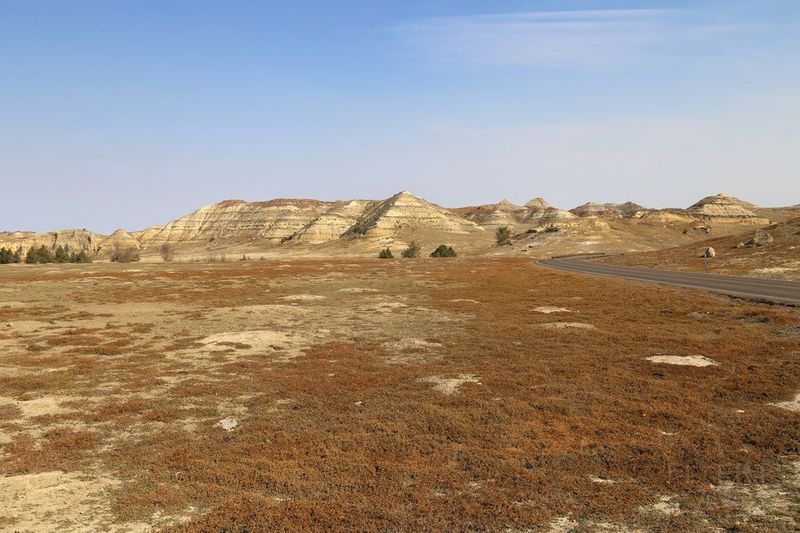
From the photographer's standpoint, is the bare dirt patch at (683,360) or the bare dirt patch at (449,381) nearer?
the bare dirt patch at (449,381)

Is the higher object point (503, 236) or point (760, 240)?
point (503, 236)

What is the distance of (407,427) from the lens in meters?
11.1

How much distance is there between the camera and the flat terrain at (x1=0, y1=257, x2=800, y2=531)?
771 centimetres

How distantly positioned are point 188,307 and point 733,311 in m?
34.0

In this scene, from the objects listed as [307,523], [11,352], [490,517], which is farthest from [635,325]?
[11,352]

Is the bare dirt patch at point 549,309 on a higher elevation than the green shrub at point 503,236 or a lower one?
lower

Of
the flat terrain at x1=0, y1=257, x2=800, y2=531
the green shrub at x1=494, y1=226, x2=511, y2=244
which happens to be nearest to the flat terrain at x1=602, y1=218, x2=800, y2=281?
A: the flat terrain at x1=0, y1=257, x2=800, y2=531

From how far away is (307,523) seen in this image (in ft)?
23.9

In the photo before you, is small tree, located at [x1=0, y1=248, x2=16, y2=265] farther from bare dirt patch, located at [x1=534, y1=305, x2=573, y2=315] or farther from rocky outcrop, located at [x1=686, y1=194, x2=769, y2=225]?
rocky outcrop, located at [x1=686, y1=194, x2=769, y2=225]

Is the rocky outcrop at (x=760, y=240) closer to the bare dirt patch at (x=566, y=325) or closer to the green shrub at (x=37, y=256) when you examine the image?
the bare dirt patch at (x=566, y=325)

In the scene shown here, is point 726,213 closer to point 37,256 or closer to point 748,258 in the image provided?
point 748,258

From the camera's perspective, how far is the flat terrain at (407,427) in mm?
7707

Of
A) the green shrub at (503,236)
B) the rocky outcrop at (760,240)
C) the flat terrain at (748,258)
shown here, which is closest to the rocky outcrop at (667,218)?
the green shrub at (503,236)

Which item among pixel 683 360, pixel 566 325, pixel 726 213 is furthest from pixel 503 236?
pixel 683 360
